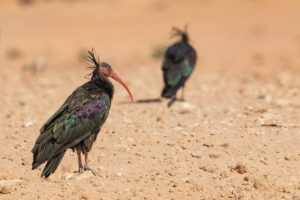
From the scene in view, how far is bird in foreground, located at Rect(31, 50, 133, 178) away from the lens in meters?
6.60

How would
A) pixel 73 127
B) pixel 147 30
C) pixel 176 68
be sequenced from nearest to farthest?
pixel 73 127, pixel 176 68, pixel 147 30

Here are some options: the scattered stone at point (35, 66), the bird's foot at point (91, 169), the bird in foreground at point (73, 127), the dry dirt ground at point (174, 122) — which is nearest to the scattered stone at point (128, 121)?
the dry dirt ground at point (174, 122)

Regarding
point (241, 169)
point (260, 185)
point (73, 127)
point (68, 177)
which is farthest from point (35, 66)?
point (260, 185)

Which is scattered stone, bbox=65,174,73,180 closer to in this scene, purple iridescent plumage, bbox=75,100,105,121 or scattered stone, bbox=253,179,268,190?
purple iridescent plumage, bbox=75,100,105,121

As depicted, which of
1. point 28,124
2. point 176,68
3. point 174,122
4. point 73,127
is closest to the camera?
point 73,127

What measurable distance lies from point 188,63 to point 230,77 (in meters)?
4.32

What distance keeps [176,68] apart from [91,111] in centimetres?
517

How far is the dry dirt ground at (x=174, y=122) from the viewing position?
6.75 meters

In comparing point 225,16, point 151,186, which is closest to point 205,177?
point 151,186

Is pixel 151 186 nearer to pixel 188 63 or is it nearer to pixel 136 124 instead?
pixel 136 124

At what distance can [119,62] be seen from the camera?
20391 mm

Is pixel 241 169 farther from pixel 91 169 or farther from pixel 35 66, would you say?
pixel 35 66

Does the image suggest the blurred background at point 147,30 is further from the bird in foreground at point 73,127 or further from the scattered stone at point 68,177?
the scattered stone at point 68,177

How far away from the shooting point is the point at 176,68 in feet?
38.6
